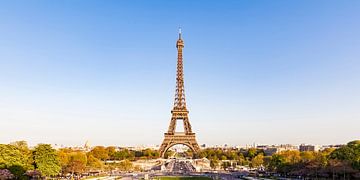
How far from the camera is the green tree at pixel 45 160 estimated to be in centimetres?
4820

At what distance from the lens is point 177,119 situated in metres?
85.7

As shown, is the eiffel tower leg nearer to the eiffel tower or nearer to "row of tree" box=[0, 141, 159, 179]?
the eiffel tower

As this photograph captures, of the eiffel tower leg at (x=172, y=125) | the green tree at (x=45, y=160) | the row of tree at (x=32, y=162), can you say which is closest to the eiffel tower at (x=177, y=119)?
the eiffel tower leg at (x=172, y=125)

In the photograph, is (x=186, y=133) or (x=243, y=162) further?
(x=243, y=162)

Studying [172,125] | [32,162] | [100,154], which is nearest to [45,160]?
[32,162]

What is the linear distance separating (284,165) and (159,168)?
29211 mm

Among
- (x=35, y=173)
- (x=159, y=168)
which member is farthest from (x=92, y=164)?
(x=35, y=173)

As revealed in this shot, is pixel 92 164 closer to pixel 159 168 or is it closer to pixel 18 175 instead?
pixel 159 168

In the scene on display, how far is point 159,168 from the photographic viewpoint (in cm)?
8131

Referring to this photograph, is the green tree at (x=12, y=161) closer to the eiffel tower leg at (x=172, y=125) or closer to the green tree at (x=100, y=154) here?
the eiffel tower leg at (x=172, y=125)

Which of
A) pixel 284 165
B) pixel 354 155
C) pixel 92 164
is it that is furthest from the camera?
pixel 92 164

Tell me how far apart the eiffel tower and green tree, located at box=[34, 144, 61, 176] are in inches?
1419

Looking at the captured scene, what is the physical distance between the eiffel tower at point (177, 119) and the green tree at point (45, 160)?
36032 millimetres

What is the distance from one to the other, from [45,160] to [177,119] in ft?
131
